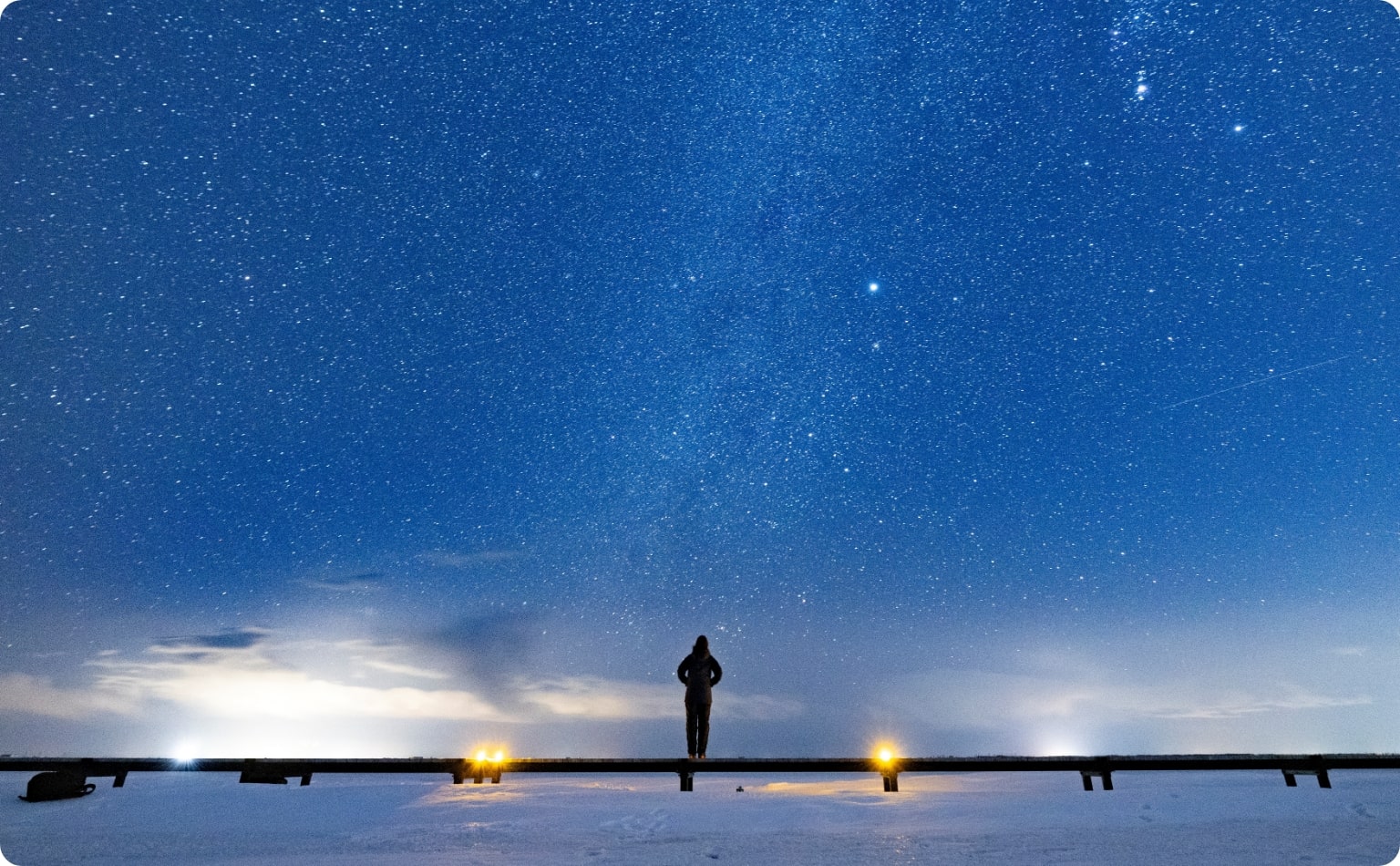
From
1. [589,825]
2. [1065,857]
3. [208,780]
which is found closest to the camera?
[1065,857]

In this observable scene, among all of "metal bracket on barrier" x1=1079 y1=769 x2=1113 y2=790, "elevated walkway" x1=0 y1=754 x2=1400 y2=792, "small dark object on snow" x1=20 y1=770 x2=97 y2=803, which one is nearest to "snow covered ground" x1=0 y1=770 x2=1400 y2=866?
"small dark object on snow" x1=20 y1=770 x2=97 y2=803

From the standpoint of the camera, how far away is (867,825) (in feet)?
20.0

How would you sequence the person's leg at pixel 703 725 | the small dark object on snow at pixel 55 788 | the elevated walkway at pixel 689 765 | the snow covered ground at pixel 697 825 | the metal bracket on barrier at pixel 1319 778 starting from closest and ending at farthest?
the snow covered ground at pixel 697 825 → the small dark object on snow at pixel 55 788 → the elevated walkway at pixel 689 765 → the metal bracket on barrier at pixel 1319 778 → the person's leg at pixel 703 725

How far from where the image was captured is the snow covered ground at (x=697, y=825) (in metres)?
5.15

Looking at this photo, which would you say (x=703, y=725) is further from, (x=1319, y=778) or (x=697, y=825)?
(x=1319, y=778)

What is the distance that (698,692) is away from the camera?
10.6 metres

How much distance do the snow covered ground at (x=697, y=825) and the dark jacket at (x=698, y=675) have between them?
1.98 m

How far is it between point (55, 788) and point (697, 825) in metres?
7.20

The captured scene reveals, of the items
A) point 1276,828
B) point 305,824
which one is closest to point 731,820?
point 305,824

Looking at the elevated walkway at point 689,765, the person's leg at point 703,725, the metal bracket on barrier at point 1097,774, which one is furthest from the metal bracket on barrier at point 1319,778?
the person's leg at point 703,725

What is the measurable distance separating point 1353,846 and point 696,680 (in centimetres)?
731

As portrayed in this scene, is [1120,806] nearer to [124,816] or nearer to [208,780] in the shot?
[124,816]

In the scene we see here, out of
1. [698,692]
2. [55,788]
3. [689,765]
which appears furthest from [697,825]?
[55,788]

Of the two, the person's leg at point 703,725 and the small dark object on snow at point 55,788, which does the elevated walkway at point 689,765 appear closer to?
the small dark object on snow at point 55,788
